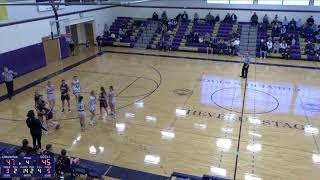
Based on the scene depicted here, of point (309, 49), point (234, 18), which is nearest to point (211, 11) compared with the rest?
point (234, 18)

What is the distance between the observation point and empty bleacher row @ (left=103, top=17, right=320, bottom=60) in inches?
918

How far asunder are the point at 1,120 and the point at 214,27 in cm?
1807

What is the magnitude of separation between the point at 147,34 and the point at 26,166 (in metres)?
20.3

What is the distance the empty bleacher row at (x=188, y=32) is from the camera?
23305mm

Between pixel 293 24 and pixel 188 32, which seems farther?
pixel 188 32

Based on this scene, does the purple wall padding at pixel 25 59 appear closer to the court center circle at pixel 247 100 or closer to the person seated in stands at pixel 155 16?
the person seated in stands at pixel 155 16

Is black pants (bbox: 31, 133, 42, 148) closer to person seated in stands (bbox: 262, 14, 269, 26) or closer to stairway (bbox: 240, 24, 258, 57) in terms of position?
stairway (bbox: 240, 24, 258, 57)

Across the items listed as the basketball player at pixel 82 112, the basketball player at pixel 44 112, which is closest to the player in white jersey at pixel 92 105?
the basketball player at pixel 82 112

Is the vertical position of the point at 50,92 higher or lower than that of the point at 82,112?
higher

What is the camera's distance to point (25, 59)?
61.5 ft

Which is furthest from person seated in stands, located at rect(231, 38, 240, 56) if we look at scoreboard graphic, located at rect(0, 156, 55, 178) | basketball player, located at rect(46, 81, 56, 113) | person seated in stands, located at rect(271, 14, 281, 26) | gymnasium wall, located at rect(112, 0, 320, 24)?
scoreboard graphic, located at rect(0, 156, 55, 178)

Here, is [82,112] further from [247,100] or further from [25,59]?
[25,59]

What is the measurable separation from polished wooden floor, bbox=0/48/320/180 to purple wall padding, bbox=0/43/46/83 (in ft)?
2.13

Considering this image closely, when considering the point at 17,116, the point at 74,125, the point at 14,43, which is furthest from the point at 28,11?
the point at 74,125
